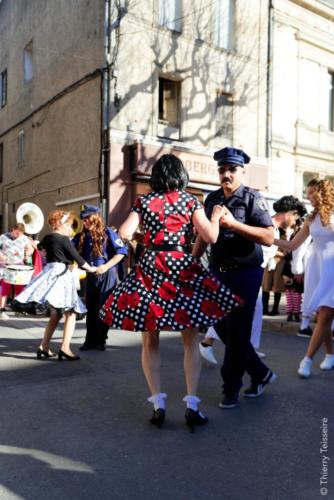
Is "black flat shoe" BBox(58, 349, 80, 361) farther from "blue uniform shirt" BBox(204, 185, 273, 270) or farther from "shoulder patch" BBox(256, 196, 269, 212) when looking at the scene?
"shoulder patch" BBox(256, 196, 269, 212)

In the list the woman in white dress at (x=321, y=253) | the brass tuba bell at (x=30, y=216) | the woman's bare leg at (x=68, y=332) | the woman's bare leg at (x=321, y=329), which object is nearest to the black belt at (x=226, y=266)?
the woman in white dress at (x=321, y=253)

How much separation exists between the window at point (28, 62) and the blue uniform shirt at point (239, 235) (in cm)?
1832

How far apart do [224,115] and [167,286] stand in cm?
1456

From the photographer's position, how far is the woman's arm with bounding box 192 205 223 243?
3459 millimetres

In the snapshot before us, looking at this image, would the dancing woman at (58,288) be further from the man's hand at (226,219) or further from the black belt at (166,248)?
the man's hand at (226,219)

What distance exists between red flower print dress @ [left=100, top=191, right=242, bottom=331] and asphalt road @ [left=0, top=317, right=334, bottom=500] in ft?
2.57

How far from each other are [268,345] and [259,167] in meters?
11.5

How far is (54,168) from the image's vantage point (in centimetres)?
1800

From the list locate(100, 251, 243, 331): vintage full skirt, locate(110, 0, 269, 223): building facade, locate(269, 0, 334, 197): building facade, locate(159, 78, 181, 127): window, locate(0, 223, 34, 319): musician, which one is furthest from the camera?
locate(269, 0, 334, 197): building facade

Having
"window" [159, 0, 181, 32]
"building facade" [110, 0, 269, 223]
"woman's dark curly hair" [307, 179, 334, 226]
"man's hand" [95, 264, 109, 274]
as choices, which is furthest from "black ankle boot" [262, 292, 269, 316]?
"window" [159, 0, 181, 32]

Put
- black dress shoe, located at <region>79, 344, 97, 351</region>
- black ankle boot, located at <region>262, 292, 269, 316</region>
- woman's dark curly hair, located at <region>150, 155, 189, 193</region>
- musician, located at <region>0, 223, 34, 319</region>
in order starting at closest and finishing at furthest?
woman's dark curly hair, located at <region>150, 155, 189, 193</region>, black dress shoe, located at <region>79, 344, 97, 351</region>, musician, located at <region>0, 223, 34, 319</region>, black ankle boot, located at <region>262, 292, 269, 316</region>

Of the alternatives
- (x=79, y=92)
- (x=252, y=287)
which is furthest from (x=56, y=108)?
(x=252, y=287)

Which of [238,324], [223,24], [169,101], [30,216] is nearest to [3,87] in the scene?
[169,101]

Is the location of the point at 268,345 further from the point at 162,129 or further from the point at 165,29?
the point at 165,29
